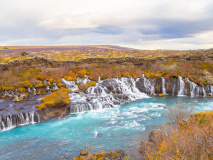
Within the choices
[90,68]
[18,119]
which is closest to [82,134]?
[18,119]

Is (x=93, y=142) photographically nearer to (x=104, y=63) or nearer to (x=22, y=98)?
(x=22, y=98)

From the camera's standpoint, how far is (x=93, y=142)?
16.2 m

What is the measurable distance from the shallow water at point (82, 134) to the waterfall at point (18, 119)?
1.26 m

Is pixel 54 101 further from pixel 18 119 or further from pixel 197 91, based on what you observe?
pixel 197 91

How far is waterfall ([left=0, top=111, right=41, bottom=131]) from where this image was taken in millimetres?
20672

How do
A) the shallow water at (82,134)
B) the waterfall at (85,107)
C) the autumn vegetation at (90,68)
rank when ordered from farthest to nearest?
1. the autumn vegetation at (90,68)
2. the waterfall at (85,107)
3. the shallow water at (82,134)

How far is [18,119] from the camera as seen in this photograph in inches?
851

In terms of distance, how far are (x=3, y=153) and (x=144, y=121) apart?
17.6 m

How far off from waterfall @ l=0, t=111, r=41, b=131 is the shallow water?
1.26 metres

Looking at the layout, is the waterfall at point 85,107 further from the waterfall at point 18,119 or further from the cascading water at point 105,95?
the waterfall at point 18,119

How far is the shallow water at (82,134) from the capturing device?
1486 centimetres

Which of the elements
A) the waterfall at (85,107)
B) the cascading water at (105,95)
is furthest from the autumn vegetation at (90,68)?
the waterfall at (85,107)

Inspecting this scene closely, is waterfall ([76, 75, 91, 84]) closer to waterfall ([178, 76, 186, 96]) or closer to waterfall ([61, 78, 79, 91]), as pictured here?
waterfall ([61, 78, 79, 91])

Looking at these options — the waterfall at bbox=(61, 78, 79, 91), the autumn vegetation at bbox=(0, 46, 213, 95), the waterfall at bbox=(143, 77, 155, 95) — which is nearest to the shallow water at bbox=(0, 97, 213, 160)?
the waterfall at bbox=(61, 78, 79, 91)
